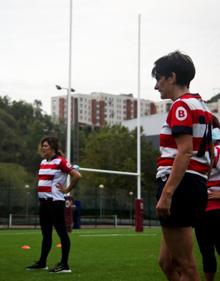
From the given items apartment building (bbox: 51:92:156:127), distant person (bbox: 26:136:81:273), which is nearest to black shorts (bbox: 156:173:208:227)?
distant person (bbox: 26:136:81:273)

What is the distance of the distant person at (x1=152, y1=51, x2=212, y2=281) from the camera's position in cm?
381

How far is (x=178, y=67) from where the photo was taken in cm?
407

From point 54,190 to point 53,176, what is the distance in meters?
0.20

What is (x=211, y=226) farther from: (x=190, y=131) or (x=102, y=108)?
(x=102, y=108)

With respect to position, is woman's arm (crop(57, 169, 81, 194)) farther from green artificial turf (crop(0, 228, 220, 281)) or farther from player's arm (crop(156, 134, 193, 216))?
player's arm (crop(156, 134, 193, 216))

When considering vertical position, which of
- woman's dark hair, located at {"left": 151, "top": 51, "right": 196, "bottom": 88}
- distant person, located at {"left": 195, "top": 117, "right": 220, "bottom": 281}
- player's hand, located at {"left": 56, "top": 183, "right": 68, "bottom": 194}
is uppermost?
woman's dark hair, located at {"left": 151, "top": 51, "right": 196, "bottom": 88}

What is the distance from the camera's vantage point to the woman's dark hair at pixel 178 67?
4062 mm

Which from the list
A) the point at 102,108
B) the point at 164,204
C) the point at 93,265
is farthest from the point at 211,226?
the point at 102,108

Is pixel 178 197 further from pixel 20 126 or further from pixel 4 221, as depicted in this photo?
pixel 20 126

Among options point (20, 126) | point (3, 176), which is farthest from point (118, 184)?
point (20, 126)

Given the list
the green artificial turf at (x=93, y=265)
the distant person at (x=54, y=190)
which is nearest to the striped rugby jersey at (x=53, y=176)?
the distant person at (x=54, y=190)

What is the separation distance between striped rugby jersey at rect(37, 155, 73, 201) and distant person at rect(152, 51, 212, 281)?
4203 mm

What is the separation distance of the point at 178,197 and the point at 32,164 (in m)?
68.4

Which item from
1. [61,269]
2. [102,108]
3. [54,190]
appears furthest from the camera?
[102,108]
